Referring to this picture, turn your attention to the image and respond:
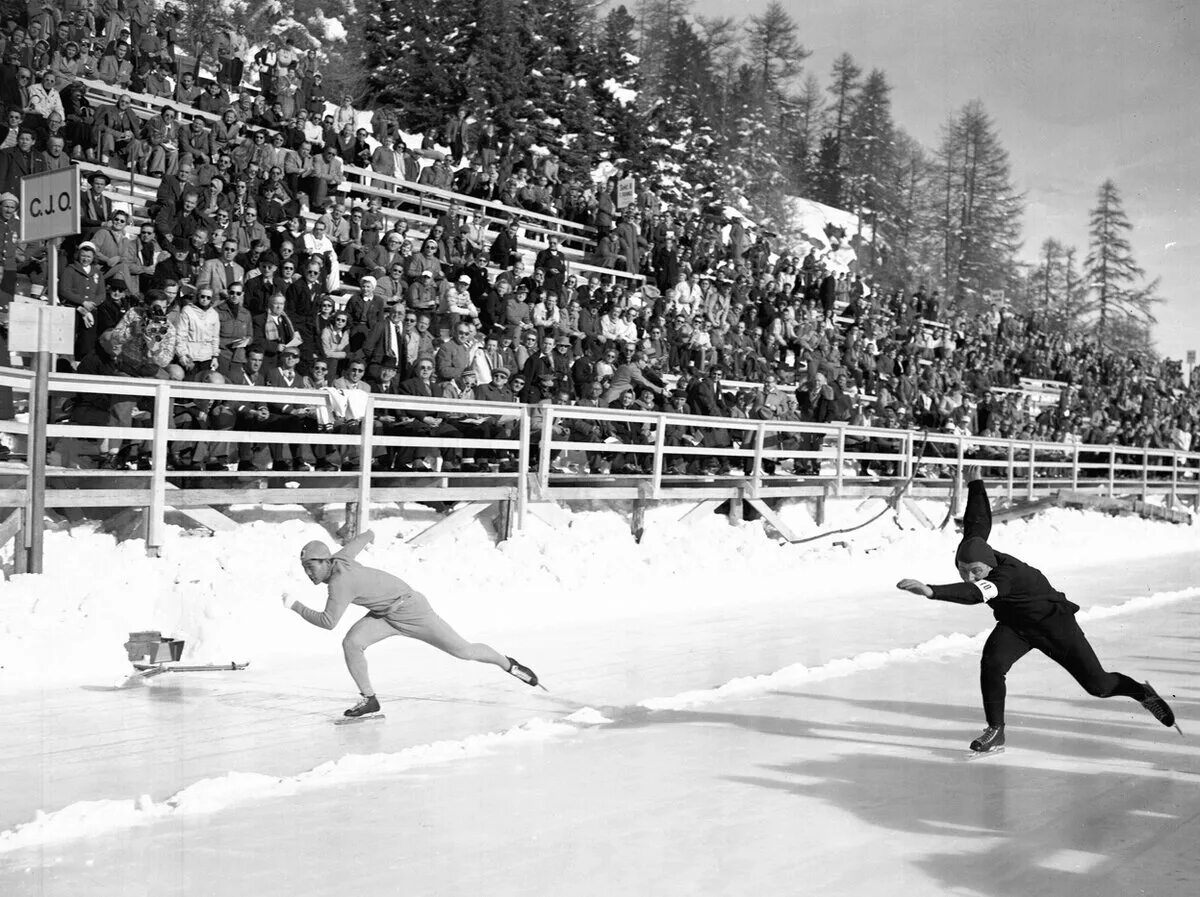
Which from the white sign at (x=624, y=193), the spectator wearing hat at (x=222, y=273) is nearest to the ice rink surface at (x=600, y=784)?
the spectator wearing hat at (x=222, y=273)

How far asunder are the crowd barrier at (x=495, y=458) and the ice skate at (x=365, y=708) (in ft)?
11.4

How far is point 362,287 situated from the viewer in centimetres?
1490

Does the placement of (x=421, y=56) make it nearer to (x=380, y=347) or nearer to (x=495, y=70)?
(x=495, y=70)

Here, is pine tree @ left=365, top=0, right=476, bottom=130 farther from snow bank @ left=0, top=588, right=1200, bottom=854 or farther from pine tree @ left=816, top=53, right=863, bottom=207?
pine tree @ left=816, top=53, right=863, bottom=207

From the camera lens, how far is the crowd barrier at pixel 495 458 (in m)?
10.2

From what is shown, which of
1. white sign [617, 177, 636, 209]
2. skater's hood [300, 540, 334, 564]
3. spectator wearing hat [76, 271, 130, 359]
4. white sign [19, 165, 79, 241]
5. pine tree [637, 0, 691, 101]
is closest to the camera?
skater's hood [300, 540, 334, 564]

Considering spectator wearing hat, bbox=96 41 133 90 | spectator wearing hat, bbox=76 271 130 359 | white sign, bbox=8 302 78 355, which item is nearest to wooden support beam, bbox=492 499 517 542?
spectator wearing hat, bbox=76 271 130 359

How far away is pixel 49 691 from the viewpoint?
7.96m

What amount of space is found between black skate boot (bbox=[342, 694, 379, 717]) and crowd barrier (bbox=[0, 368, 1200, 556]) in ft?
11.4

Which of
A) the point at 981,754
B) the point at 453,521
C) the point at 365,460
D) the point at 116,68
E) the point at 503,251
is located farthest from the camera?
the point at 503,251

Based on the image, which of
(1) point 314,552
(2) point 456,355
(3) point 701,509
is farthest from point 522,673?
(3) point 701,509

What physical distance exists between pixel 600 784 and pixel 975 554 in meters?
2.57

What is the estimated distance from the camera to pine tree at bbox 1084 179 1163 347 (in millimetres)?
73688

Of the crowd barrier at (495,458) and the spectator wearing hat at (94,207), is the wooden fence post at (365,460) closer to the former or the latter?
the crowd barrier at (495,458)
